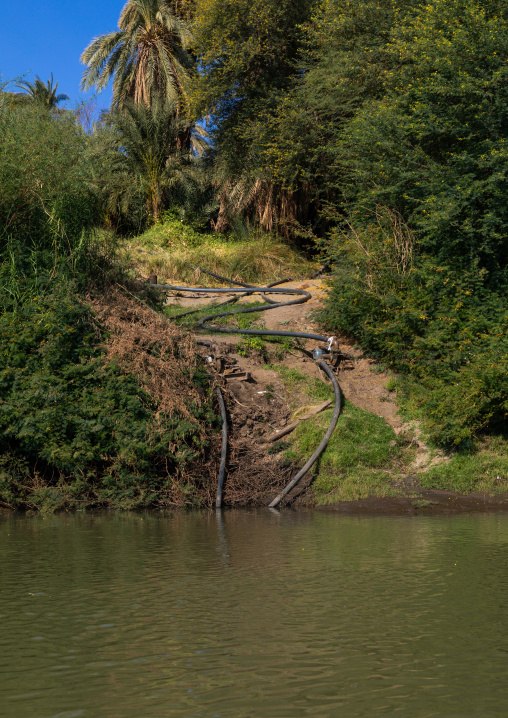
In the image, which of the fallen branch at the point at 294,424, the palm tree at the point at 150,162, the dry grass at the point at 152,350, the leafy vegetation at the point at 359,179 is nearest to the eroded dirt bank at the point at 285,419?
the fallen branch at the point at 294,424

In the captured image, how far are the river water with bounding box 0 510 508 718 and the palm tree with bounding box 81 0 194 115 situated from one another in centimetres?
2512

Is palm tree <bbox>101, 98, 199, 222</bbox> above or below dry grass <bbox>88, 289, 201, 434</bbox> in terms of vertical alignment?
above

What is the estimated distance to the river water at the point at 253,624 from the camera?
11.6ft

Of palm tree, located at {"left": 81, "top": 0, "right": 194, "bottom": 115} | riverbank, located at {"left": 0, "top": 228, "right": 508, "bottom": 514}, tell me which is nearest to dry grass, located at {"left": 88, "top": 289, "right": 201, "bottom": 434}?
riverbank, located at {"left": 0, "top": 228, "right": 508, "bottom": 514}

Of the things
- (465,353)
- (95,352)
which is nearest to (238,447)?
(95,352)

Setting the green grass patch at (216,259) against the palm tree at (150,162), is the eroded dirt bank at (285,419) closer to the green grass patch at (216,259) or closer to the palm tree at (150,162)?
the green grass patch at (216,259)

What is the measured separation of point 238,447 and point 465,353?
440 centimetres

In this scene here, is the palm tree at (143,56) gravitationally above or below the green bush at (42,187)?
above

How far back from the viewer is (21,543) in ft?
25.8

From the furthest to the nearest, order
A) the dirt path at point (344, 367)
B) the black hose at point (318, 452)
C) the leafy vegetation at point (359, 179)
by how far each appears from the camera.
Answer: the dirt path at point (344, 367), the leafy vegetation at point (359, 179), the black hose at point (318, 452)

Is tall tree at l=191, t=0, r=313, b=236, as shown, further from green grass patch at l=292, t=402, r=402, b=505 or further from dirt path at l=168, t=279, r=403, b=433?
green grass patch at l=292, t=402, r=402, b=505

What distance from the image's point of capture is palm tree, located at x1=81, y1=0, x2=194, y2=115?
30516 mm

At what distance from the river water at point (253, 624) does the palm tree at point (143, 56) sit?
Result: 82.4ft

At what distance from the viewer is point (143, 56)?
31.3 meters
